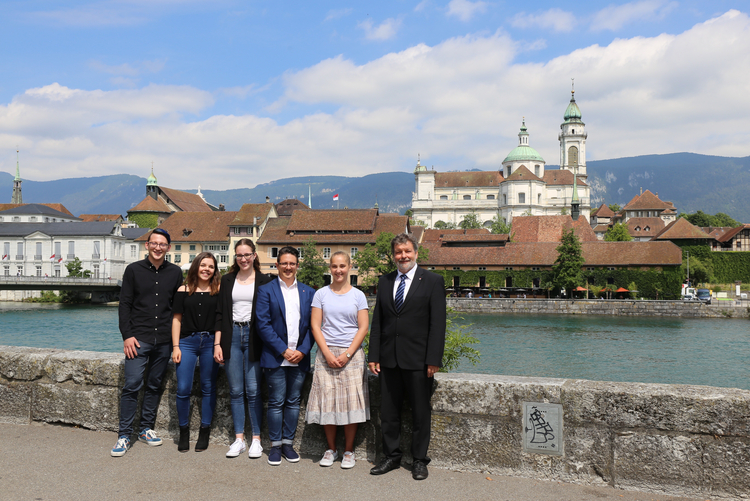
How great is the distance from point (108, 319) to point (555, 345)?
3372cm

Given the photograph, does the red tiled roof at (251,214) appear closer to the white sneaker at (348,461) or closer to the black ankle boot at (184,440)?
the black ankle boot at (184,440)

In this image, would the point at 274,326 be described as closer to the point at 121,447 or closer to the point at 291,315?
the point at 291,315

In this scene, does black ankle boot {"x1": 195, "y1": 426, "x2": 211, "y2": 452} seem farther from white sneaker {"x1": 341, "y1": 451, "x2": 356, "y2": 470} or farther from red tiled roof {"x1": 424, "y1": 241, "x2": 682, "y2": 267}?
red tiled roof {"x1": 424, "y1": 241, "x2": 682, "y2": 267}

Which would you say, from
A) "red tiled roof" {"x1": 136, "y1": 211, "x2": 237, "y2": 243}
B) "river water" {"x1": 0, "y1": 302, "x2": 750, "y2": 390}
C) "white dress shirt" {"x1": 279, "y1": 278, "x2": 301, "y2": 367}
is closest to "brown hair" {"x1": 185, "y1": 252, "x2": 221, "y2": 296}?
"white dress shirt" {"x1": 279, "y1": 278, "x2": 301, "y2": 367}

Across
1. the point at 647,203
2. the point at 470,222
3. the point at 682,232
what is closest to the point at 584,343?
the point at 682,232

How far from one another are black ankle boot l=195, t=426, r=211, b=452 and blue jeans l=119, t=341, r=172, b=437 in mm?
542

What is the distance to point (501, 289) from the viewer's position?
5700 centimetres

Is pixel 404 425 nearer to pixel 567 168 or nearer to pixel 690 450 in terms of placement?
pixel 690 450

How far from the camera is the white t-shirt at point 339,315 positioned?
481 cm

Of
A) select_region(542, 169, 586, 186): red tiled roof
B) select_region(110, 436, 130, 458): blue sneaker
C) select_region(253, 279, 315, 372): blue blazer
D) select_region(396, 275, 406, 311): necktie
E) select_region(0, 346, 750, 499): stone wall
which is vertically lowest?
select_region(110, 436, 130, 458): blue sneaker

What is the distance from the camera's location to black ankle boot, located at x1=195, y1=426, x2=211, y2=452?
5.10m

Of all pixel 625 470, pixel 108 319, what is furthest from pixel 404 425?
pixel 108 319

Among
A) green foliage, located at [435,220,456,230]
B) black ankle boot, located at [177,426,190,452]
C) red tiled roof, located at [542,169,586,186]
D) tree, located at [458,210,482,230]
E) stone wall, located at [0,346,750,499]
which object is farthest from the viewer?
red tiled roof, located at [542,169,586,186]

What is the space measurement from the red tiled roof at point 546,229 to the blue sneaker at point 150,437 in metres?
63.7
